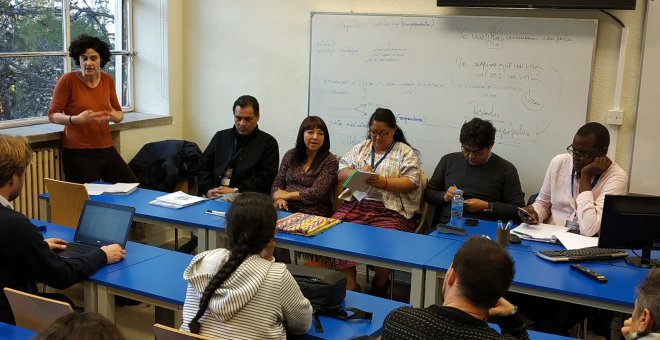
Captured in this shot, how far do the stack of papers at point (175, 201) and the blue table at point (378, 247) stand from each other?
84 centimetres

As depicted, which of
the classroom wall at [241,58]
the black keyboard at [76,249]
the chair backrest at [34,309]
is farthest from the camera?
the classroom wall at [241,58]

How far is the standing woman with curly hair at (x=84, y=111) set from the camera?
5230mm

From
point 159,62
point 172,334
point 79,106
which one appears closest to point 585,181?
point 172,334

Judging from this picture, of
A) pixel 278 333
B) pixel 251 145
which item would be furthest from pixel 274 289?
pixel 251 145

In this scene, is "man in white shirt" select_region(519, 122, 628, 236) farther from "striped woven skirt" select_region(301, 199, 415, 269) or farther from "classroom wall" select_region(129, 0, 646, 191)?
"classroom wall" select_region(129, 0, 646, 191)

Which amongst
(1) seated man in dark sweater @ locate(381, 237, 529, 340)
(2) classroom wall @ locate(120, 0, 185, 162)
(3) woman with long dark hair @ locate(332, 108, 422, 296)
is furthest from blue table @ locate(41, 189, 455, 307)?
(2) classroom wall @ locate(120, 0, 185, 162)

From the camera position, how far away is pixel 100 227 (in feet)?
11.4

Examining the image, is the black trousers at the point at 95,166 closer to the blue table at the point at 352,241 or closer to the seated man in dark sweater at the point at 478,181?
the blue table at the point at 352,241

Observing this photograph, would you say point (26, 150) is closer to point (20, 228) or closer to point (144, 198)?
point (20, 228)

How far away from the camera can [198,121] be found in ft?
21.5

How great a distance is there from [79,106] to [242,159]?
1252 millimetres

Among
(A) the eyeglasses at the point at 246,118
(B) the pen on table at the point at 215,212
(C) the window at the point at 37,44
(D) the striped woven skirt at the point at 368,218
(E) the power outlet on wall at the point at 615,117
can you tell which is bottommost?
(D) the striped woven skirt at the point at 368,218

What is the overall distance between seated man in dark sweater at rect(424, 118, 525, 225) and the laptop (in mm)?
2019

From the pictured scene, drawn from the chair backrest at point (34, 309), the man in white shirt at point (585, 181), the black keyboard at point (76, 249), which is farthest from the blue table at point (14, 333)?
the man in white shirt at point (585, 181)
